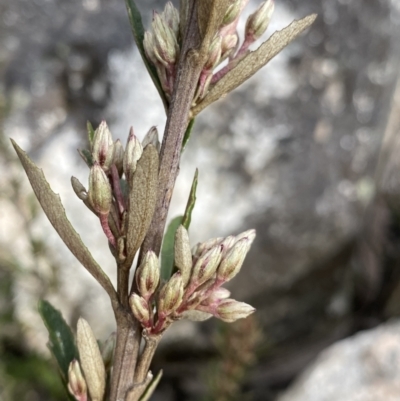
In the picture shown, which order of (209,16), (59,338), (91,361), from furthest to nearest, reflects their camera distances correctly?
(59,338), (91,361), (209,16)

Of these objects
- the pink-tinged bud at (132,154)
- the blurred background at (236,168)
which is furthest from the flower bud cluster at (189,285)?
the blurred background at (236,168)

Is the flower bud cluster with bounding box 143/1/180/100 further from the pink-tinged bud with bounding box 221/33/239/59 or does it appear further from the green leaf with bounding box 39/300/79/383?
the green leaf with bounding box 39/300/79/383

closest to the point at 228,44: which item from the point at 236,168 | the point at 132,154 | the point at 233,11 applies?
the point at 233,11

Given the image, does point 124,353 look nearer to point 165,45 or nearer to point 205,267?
point 205,267

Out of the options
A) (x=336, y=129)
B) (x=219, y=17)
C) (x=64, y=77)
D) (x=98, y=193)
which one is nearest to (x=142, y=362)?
(x=98, y=193)

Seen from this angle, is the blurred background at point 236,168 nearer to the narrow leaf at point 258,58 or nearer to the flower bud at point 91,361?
the flower bud at point 91,361
